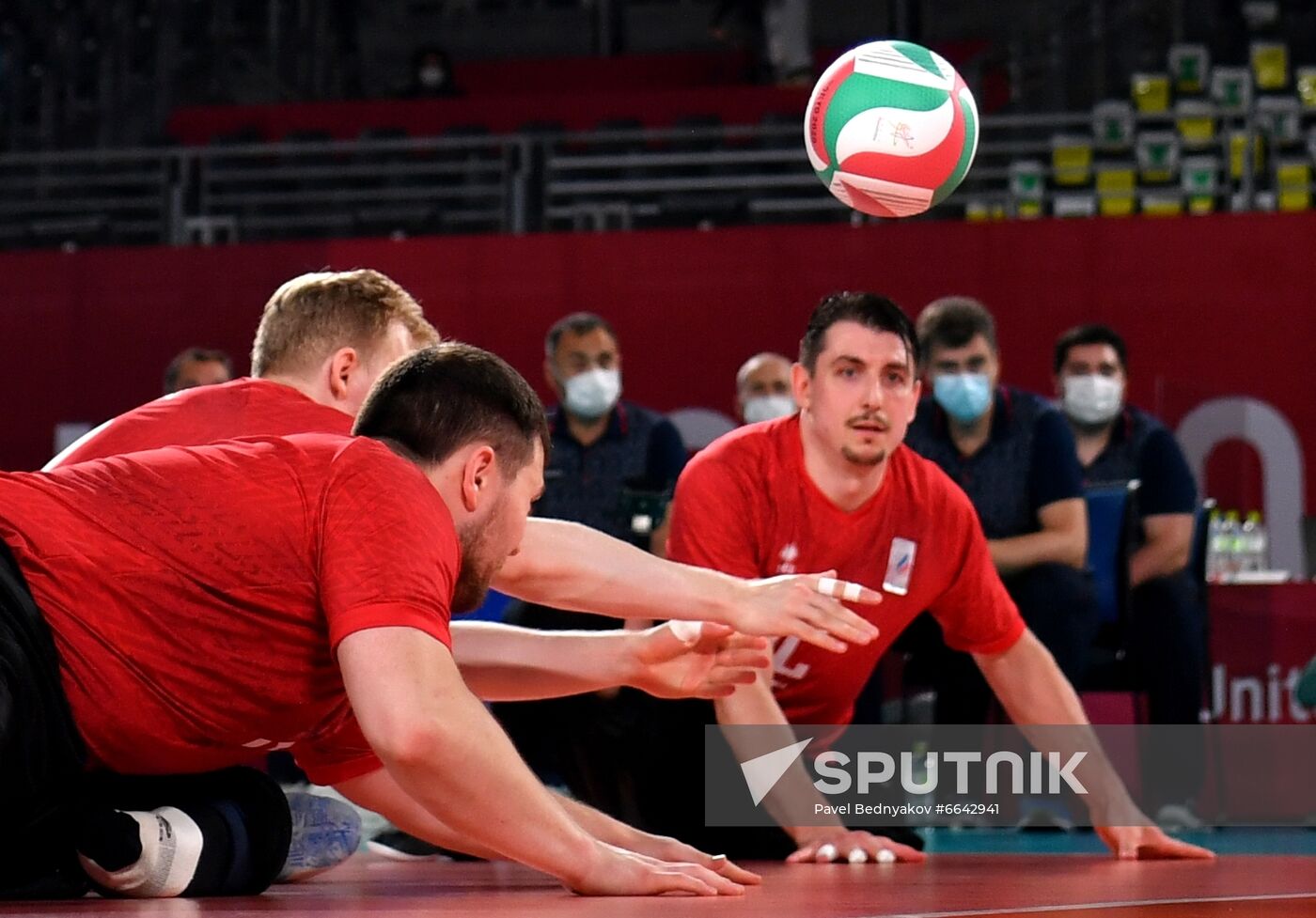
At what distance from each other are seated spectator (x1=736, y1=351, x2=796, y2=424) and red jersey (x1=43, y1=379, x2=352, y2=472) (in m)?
3.78

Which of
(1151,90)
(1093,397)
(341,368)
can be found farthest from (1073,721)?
(1151,90)

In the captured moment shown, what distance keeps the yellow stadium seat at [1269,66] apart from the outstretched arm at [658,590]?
510 inches

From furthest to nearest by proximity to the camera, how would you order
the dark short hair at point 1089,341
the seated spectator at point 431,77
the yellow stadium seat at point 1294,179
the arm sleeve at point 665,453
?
1. the seated spectator at point 431,77
2. the yellow stadium seat at point 1294,179
3. the arm sleeve at point 665,453
4. the dark short hair at point 1089,341

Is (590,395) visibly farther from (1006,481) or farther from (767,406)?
(1006,481)

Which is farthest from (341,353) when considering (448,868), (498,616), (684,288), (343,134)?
(343,134)

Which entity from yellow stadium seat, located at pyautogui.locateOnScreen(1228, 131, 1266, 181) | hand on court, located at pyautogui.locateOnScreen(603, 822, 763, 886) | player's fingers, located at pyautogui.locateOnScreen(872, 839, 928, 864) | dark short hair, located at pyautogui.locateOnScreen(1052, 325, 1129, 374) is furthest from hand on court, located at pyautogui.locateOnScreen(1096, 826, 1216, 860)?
yellow stadium seat, located at pyautogui.locateOnScreen(1228, 131, 1266, 181)

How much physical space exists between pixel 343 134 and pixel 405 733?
13066 millimetres

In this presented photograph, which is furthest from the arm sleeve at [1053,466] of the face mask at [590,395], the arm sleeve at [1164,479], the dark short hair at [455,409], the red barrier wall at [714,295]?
the red barrier wall at [714,295]

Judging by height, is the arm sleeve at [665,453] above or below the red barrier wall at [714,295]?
below

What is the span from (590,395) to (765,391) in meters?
0.74

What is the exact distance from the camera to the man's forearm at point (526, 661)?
277 cm

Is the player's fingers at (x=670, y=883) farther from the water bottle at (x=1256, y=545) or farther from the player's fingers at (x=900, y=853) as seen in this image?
the water bottle at (x=1256, y=545)

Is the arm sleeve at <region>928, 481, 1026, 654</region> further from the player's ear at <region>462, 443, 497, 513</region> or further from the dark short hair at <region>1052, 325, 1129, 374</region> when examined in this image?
the dark short hair at <region>1052, 325, 1129, 374</region>

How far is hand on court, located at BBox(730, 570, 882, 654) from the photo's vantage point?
2512 mm
